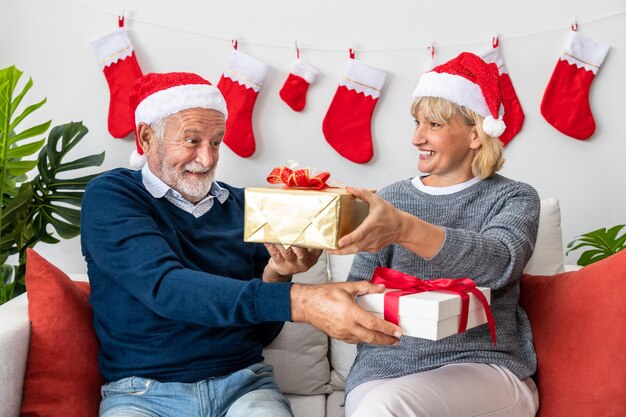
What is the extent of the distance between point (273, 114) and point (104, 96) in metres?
0.66

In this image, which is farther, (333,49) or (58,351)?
(333,49)

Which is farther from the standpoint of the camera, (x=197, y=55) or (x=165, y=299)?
(x=197, y=55)

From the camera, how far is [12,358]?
5.56 feet

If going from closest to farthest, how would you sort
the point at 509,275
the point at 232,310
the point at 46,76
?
the point at 232,310
the point at 509,275
the point at 46,76

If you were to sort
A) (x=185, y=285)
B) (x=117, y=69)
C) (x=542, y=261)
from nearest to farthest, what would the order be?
1. (x=185, y=285)
2. (x=542, y=261)
3. (x=117, y=69)

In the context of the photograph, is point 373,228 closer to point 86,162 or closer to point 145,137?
point 145,137

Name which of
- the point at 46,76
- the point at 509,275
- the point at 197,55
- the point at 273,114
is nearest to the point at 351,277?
the point at 509,275

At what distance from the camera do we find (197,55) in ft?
9.15

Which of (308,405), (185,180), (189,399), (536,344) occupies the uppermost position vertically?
(185,180)

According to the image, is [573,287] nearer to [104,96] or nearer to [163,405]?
[163,405]

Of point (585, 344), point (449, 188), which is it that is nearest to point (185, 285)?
point (449, 188)

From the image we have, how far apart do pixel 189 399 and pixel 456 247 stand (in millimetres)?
702

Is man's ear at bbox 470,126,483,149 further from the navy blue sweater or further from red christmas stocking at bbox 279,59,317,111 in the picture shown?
red christmas stocking at bbox 279,59,317,111

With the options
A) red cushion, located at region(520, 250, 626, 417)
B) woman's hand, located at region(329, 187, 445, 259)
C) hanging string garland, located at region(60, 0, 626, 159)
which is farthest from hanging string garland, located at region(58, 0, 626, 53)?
woman's hand, located at region(329, 187, 445, 259)
